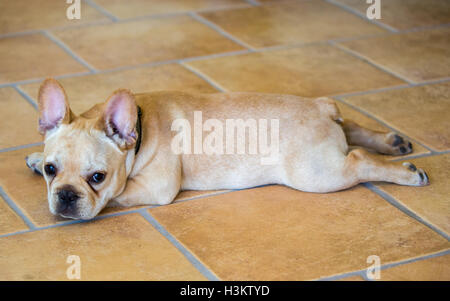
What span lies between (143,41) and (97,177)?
79.3 inches

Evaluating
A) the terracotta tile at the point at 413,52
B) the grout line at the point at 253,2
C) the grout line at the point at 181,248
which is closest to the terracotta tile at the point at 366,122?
the terracotta tile at the point at 413,52

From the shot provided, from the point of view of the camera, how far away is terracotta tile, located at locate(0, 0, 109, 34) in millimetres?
4480

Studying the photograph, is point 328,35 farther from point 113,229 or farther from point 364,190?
point 113,229

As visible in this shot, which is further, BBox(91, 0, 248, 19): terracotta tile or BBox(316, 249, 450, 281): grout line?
BBox(91, 0, 248, 19): terracotta tile

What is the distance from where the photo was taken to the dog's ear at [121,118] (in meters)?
2.40

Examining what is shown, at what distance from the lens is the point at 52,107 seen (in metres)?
2.46

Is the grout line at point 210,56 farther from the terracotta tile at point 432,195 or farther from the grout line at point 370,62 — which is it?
the terracotta tile at point 432,195

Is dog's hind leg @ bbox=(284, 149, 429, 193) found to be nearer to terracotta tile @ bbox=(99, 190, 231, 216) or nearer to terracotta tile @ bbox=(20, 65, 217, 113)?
terracotta tile @ bbox=(99, 190, 231, 216)

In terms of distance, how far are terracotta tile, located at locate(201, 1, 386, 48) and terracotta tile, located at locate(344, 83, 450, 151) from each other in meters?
0.88

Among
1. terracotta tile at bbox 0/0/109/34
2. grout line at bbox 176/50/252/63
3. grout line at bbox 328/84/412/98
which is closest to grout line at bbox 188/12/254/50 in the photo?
grout line at bbox 176/50/252/63

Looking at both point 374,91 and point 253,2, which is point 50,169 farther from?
point 253,2

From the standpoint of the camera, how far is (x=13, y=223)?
2.51 metres

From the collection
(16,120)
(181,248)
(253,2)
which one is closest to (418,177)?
(181,248)

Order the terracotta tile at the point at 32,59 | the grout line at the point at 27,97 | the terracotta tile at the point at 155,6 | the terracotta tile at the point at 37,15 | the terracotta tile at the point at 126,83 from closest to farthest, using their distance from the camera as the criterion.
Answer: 1. the grout line at the point at 27,97
2. the terracotta tile at the point at 126,83
3. the terracotta tile at the point at 32,59
4. the terracotta tile at the point at 37,15
5. the terracotta tile at the point at 155,6
